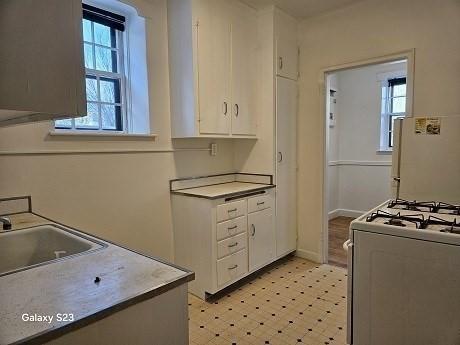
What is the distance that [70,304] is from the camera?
0.82 m

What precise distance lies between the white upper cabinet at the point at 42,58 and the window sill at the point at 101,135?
57.9 inches

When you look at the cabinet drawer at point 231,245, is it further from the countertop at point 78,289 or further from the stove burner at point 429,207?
the countertop at point 78,289

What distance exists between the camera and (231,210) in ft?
8.62

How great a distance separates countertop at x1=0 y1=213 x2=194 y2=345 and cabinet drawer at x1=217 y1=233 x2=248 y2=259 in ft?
4.74

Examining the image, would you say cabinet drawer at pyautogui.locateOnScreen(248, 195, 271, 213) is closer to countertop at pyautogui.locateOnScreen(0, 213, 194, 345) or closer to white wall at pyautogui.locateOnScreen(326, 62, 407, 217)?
countertop at pyautogui.locateOnScreen(0, 213, 194, 345)

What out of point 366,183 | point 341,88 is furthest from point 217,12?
point 366,183

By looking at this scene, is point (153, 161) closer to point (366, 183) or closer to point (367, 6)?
point (367, 6)

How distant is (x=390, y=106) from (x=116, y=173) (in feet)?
14.2

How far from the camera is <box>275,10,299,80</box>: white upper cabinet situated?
121 inches

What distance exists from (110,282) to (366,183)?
4869 millimetres

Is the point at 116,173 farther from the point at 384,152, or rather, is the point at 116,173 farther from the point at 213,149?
the point at 384,152

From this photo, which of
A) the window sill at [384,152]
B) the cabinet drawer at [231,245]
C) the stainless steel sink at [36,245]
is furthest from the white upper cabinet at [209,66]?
the window sill at [384,152]

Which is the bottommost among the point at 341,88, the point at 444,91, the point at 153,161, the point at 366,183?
the point at 366,183

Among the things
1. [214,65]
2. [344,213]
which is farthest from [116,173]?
[344,213]
